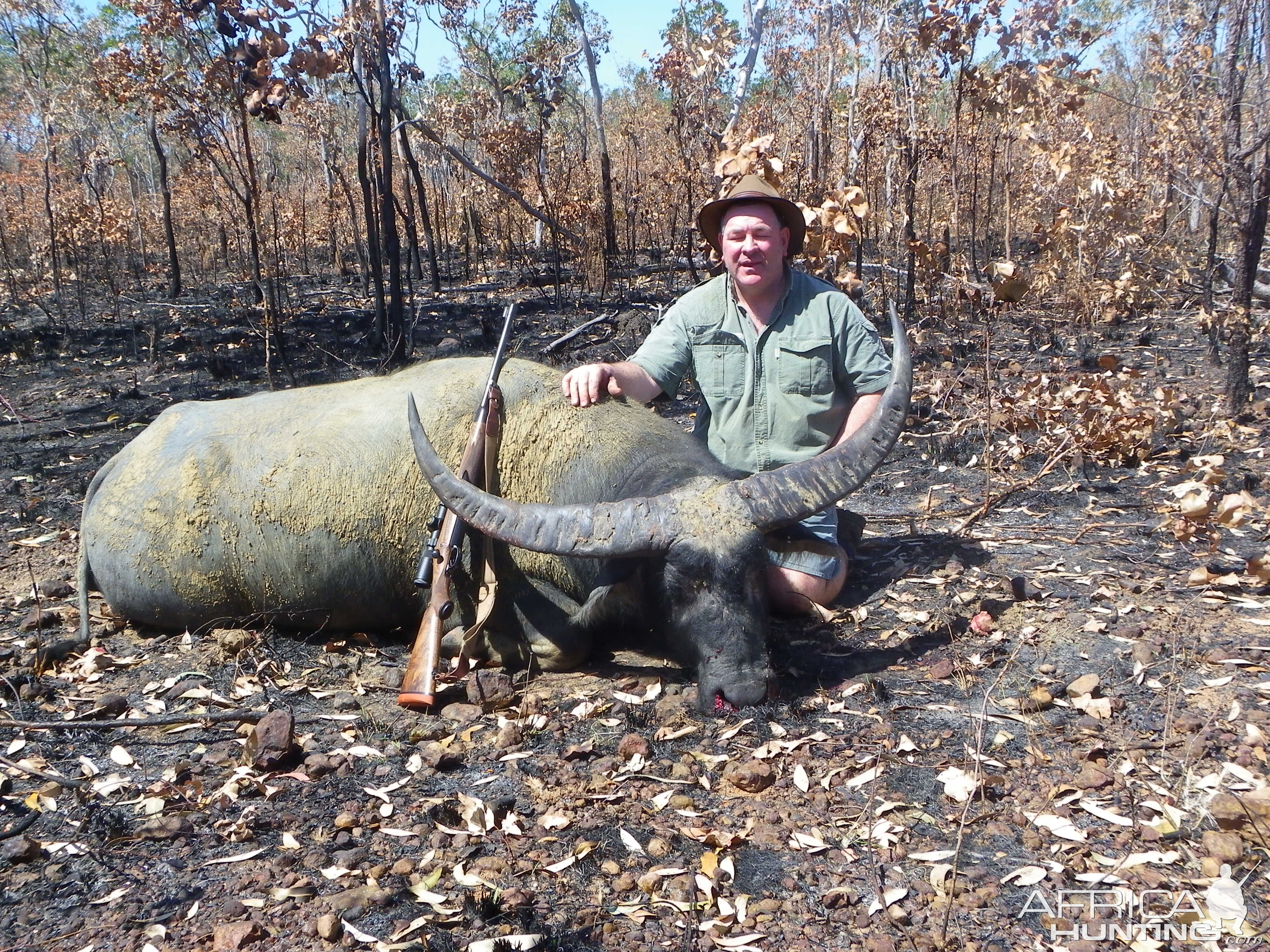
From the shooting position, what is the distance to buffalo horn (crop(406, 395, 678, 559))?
3.34 metres

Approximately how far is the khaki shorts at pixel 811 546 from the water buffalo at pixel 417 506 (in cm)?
18

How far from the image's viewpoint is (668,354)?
4516 mm

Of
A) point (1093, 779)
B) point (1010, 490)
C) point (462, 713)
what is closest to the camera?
point (1093, 779)

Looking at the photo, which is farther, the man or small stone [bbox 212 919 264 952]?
the man

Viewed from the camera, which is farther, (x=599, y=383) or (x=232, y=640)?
(x=232, y=640)

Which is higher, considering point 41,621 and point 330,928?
point 41,621

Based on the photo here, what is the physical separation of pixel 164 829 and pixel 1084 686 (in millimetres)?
3241

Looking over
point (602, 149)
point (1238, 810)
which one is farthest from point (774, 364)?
point (602, 149)

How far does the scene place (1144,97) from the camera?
845 inches

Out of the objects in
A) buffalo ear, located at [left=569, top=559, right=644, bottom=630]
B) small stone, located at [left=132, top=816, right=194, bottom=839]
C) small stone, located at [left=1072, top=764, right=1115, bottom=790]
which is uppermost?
buffalo ear, located at [left=569, top=559, right=644, bottom=630]

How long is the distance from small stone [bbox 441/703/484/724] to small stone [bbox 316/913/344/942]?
1.16 meters

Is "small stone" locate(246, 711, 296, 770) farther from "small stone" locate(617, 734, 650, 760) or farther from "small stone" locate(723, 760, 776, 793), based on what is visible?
"small stone" locate(723, 760, 776, 793)

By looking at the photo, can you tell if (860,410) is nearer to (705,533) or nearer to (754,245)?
(754,245)

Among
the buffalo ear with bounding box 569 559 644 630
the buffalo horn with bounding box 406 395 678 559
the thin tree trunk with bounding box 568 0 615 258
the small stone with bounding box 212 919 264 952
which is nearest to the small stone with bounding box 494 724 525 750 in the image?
the buffalo ear with bounding box 569 559 644 630
